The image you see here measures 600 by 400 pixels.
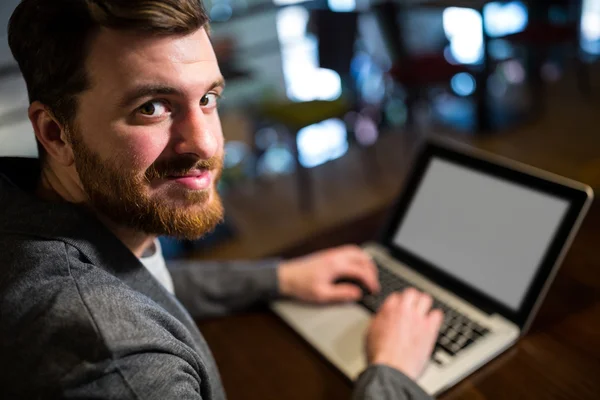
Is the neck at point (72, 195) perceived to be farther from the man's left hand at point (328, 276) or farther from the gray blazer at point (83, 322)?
the man's left hand at point (328, 276)

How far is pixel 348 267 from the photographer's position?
102 cm

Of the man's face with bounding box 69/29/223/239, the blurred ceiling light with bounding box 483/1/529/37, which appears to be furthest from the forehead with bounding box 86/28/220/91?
the blurred ceiling light with bounding box 483/1/529/37

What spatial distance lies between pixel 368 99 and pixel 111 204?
3.47 meters

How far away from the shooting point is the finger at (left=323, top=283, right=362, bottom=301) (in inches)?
38.1

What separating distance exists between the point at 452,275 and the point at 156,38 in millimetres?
670

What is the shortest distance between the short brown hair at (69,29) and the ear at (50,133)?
13 millimetres

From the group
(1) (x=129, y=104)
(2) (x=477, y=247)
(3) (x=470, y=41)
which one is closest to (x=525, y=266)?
(2) (x=477, y=247)

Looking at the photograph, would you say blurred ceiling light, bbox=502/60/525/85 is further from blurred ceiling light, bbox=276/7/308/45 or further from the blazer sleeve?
the blazer sleeve

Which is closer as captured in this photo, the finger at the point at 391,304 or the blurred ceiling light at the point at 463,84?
the finger at the point at 391,304

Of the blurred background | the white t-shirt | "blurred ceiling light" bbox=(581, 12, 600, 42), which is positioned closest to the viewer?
the white t-shirt

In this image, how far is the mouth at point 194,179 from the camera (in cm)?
70

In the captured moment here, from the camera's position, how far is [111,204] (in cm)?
69

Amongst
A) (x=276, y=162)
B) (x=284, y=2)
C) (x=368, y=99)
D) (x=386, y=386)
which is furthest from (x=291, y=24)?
(x=386, y=386)

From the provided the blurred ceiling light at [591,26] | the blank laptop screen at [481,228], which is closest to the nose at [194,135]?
the blank laptop screen at [481,228]
